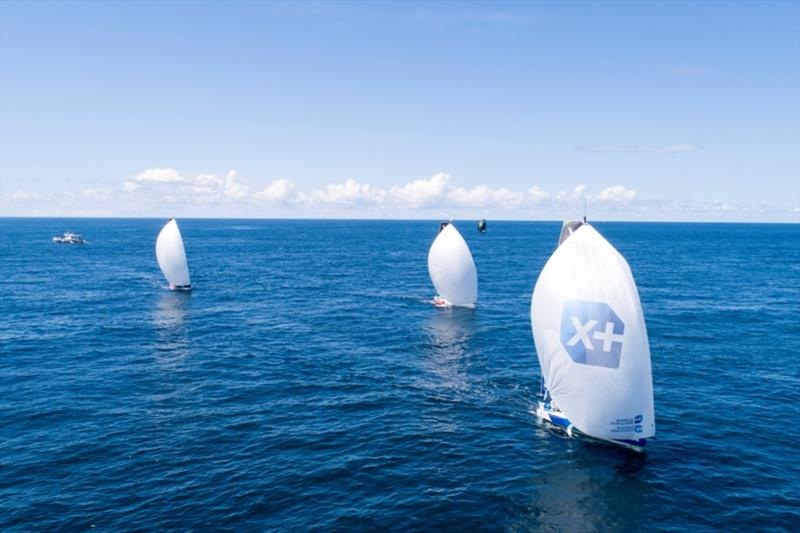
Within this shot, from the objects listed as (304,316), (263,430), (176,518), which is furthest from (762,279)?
(176,518)

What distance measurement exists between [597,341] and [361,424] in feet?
58.4

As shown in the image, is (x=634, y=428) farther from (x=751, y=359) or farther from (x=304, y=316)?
(x=304, y=316)

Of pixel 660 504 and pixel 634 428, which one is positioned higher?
pixel 634 428

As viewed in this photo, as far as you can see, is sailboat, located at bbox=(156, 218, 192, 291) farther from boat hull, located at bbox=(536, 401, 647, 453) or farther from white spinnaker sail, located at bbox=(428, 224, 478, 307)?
boat hull, located at bbox=(536, 401, 647, 453)

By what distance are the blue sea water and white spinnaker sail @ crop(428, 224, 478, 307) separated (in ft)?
9.70

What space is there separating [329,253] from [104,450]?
143849 mm

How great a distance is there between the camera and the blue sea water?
2845 cm

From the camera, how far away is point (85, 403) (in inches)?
1658

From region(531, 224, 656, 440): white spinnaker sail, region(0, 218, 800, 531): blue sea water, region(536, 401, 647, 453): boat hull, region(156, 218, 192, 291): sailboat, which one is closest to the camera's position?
region(0, 218, 800, 531): blue sea water

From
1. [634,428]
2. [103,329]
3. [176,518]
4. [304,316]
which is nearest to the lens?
[176,518]

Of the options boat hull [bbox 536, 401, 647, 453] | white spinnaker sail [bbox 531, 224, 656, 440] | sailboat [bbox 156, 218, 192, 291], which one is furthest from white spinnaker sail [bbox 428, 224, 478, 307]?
sailboat [bbox 156, 218, 192, 291]

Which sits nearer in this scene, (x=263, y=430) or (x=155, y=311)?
(x=263, y=430)

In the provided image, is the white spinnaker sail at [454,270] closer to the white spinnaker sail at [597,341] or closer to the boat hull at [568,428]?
the boat hull at [568,428]

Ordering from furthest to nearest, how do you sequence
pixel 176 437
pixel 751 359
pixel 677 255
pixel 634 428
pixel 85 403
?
pixel 677 255, pixel 751 359, pixel 85 403, pixel 176 437, pixel 634 428
